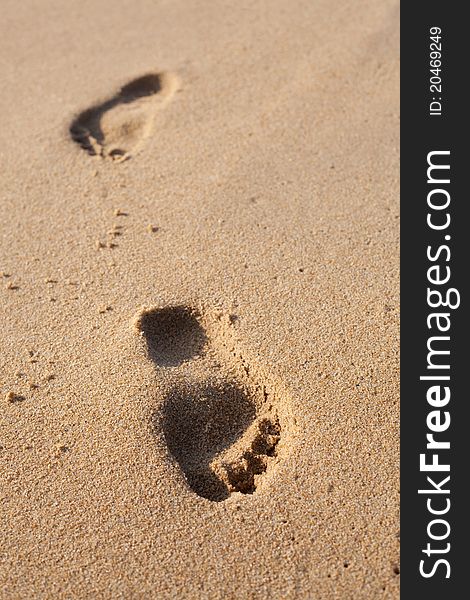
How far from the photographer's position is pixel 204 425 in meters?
2.11

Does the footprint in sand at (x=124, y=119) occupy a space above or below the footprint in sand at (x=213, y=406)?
above

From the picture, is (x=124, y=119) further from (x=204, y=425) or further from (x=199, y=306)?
(x=204, y=425)

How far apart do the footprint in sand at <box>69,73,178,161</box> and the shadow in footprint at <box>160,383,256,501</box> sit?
106 cm

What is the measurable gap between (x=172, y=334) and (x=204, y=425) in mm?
314

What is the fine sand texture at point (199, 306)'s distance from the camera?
1854mm

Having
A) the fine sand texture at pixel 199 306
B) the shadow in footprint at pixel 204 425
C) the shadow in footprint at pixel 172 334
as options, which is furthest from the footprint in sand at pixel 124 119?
the shadow in footprint at pixel 204 425

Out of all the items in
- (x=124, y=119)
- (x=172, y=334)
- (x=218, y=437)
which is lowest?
(x=218, y=437)

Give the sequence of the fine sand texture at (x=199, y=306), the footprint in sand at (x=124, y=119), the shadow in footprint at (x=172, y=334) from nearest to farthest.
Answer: the fine sand texture at (x=199, y=306) < the shadow in footprint at (x=172, y=334) < the footprint in sand at (x=124, y=119)

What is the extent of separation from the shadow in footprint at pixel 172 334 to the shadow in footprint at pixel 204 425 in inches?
4.8

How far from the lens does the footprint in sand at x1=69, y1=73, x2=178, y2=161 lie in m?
2.95

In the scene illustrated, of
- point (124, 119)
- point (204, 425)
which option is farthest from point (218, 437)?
point (124, 119)

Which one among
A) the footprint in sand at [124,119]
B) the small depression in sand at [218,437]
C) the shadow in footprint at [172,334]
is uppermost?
the footprint in sand at [124,119]

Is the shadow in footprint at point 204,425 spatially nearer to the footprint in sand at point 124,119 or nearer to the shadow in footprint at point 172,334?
the shadow in footprint at point 172,334

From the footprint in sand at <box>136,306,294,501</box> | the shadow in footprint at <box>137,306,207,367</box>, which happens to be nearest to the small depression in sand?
the footprint in sand at <box>136,306,294,501</box>
